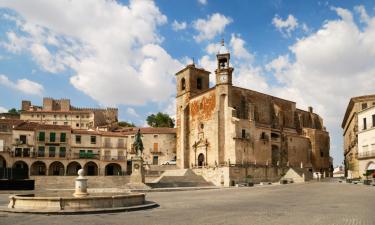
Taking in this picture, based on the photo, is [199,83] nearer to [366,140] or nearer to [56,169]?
[56,169]

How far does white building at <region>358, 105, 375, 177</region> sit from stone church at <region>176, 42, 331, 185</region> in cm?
1188

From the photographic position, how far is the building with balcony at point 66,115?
3661 inches

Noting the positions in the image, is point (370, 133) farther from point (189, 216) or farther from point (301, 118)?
point (189, 216)

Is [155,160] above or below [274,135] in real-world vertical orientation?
below

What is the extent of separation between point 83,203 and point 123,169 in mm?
40803

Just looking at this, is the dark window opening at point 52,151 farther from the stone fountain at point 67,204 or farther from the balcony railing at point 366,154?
the balcony railing at point 366,154

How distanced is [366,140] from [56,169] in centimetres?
3921

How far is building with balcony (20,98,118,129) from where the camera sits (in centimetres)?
9300

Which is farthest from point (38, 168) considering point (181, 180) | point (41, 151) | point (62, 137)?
point (181, 180)

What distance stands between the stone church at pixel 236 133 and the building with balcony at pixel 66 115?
37.5 meters

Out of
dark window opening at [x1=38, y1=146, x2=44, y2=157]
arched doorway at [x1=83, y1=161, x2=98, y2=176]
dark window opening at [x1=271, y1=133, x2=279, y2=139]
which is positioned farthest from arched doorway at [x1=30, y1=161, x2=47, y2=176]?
dark window opening at [x1=271, y1=133, x2=279, y2=139]

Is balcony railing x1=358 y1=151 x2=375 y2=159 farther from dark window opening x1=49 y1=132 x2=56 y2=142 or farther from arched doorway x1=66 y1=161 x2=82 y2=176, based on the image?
dark window opening x1=49 y1=132 x2=56 y2=142

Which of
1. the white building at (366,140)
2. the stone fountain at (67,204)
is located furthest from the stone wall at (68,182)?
the white building at (366,140)

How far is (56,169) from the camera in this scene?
52438mm
